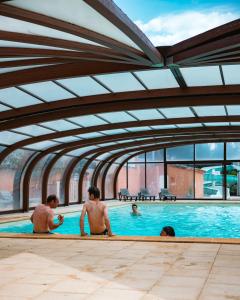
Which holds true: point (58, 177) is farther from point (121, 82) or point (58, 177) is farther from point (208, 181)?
point (121, 82)

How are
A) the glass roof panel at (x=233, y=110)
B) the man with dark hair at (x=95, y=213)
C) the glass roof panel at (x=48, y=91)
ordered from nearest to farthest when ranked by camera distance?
1. the man with dark hair at (x=95, y=213)
2. the glass roof panel at (x=48, y=91)
3. the glass roof panel at (x=233, y=110)

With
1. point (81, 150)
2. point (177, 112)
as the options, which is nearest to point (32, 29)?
point (177, 112)

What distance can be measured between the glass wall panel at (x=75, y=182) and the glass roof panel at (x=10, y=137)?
8.47 metres

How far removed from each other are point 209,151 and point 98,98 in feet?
65.8

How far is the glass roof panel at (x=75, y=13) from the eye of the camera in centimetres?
578

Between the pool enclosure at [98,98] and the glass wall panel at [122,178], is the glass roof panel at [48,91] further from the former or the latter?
the glass wall panel at [122,178]

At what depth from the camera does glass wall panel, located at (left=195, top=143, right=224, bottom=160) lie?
3125cm

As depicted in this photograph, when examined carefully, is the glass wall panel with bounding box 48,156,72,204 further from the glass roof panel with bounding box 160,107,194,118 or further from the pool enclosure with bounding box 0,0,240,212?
the glass roof panel with bounding box 160,107,194,118

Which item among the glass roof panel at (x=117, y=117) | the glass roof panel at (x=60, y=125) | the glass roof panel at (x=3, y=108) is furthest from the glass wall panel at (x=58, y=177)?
the glass roof panel at (x=3, y=108)

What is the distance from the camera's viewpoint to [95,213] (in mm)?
8672

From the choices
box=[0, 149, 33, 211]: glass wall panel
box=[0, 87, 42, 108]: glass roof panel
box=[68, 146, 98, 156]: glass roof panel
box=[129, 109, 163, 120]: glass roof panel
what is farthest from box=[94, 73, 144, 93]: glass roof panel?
box=[68, 146, 98, 156]: glass roof panel

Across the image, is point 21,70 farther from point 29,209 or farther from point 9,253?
point 29,209

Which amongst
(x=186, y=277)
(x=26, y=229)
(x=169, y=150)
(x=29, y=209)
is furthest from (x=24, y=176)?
(x=186, y=277)

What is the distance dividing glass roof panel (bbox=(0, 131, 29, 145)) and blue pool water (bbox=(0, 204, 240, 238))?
3.75 meters
